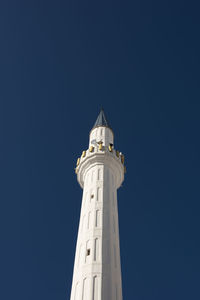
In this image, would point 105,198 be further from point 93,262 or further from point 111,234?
point 93,262

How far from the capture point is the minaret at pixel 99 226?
2459 centimetres

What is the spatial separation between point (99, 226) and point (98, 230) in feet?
1.74

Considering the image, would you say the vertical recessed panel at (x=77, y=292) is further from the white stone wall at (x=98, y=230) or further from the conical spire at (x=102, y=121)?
the conical spire at (x=102, y=121)

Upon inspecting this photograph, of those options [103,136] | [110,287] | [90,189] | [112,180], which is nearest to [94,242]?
[110,287]

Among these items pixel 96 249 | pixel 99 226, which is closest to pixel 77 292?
pixel 96 249

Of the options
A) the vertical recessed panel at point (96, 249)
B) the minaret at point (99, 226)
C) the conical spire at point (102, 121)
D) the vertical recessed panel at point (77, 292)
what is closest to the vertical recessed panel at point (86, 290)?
the minaret at point (99, 226)

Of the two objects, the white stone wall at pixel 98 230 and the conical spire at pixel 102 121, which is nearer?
the white stone wall at pixel 98 230

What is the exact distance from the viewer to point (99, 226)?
29.4m

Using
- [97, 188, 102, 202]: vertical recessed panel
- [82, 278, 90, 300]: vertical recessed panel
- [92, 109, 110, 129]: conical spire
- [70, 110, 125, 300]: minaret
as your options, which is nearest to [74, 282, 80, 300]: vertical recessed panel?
[70, 110, 125, 300]: minaret

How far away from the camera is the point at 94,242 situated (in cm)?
2788

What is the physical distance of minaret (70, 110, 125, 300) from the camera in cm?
2459

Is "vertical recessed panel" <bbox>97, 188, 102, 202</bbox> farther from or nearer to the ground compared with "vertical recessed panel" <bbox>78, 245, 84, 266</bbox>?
farther from the ground

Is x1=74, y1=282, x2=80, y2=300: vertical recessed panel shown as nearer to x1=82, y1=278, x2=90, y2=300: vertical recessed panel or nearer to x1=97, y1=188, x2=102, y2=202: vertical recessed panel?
x1=82, y1=278, x2=90, y2=300: vertical recessed panel

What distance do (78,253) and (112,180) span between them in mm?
10488
